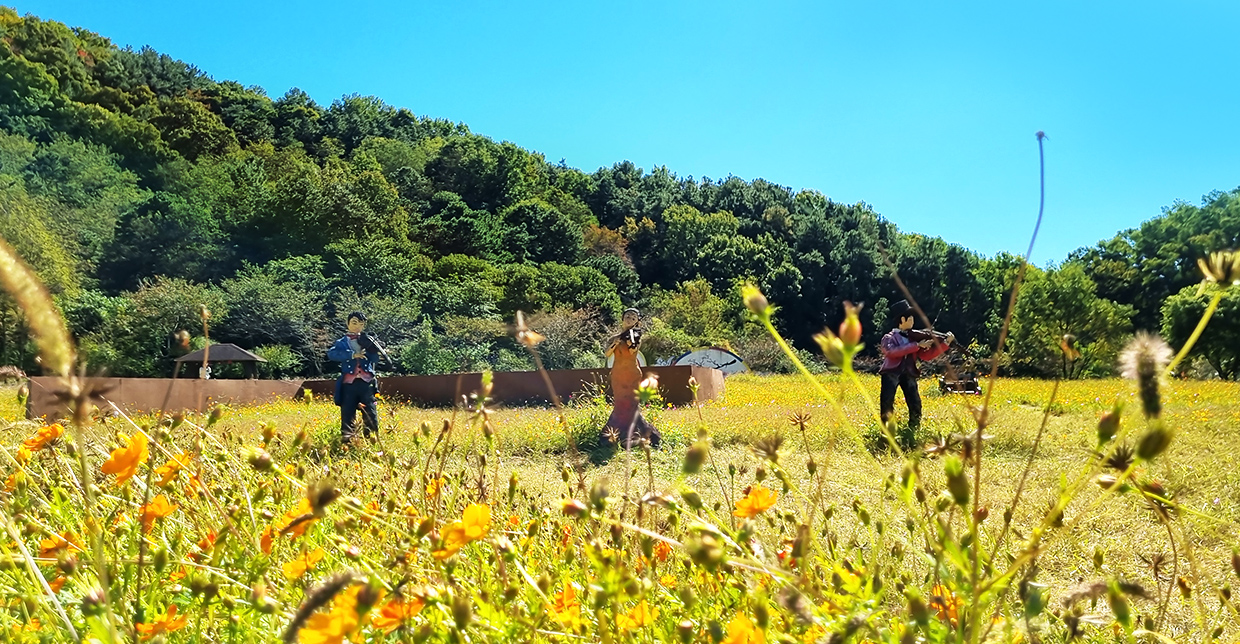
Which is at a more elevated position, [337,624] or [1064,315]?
[1064,315]

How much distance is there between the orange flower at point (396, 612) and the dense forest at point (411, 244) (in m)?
17.3

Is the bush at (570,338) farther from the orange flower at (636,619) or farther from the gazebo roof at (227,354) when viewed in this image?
the orange flower at (636,619)

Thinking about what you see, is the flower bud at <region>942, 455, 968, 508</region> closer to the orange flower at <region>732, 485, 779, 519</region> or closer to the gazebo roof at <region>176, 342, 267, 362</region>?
Answer: the orange flower at <region>732, 485, 779, 519</region>

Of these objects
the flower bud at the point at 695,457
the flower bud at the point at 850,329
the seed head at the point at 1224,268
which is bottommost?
the flower bud at the point at 695,457

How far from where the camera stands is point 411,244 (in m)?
30.3

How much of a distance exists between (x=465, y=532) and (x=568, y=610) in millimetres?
180

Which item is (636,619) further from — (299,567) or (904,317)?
(904,317)

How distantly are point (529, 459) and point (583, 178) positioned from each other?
3969 cm

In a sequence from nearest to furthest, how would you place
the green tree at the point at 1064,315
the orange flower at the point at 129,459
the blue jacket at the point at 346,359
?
the orange flower at the point at 129,459
the blue jacket at the point at 346,359
the green tree at the point at 1064,315

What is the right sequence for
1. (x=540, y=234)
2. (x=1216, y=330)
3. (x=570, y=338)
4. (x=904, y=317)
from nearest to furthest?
(x=904, y=317)
(x=1216, y=330)
(x=570, y=338)
(x=540, y=234)

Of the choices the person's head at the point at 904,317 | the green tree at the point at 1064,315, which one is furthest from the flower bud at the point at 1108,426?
the green tree at the point at 1064,315

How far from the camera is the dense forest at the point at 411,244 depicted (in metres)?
21.8

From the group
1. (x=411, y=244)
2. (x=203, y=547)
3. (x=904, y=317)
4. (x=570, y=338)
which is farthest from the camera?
(x=411, y=244)

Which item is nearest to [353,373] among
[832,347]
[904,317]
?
[904,317]
